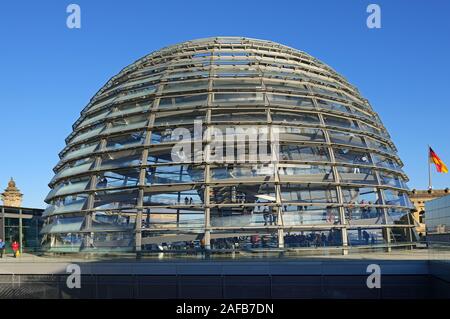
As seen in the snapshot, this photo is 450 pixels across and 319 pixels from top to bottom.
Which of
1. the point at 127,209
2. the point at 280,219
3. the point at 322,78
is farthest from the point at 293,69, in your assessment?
the point at 127,209

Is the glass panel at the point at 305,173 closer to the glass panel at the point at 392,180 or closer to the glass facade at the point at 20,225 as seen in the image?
the glass panel at the point at 392,180

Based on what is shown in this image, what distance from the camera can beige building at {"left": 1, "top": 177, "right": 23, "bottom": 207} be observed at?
3814 inches

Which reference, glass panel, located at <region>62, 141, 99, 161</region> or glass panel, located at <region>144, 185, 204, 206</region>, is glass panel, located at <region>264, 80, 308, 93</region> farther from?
glass panel, located at <region>62, 141, 99, 161</region>

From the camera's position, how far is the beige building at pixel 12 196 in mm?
96875

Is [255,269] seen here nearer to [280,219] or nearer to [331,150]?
[280,219]

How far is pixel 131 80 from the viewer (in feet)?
104

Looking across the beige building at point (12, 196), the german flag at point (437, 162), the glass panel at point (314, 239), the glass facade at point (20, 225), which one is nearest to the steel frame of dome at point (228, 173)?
the glass panel at point (314, 239)

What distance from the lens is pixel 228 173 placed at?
83.0 ft

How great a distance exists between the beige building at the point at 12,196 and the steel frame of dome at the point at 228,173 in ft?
238

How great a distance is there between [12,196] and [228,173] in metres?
83.0

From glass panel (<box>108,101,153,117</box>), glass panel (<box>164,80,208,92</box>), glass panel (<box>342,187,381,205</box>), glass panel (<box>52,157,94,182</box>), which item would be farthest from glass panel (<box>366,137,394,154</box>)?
glass panel (<box>52,157,94,182</box>)

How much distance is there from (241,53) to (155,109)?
7341 millimetres

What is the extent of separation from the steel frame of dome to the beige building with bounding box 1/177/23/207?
238 feet

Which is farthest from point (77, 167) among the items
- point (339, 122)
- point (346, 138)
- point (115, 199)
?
point (346, 138)
